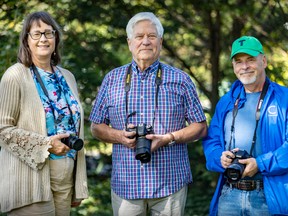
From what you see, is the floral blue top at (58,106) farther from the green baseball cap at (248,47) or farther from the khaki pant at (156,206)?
the green baseball cap at (248,47)

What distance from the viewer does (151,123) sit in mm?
4074

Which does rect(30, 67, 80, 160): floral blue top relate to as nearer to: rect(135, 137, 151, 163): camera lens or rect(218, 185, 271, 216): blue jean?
rect(135, 137, 151, 163): camera lens

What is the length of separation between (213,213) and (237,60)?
102 cm

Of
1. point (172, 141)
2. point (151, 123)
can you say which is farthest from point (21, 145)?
point (172, 141)

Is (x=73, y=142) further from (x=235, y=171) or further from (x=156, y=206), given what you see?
(x=235, y=171)

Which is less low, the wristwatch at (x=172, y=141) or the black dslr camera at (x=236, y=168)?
the wristwatch at (x=172, y=141)

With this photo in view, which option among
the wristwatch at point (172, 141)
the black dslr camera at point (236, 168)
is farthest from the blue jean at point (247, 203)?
the wristwatch at point (172, 141)

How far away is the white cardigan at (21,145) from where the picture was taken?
3736mm

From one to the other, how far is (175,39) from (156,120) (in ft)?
13.9

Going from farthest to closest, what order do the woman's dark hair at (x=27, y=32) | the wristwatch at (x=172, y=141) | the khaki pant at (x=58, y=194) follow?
the wristwatch at (x=172, y=141)
the woman's dark hair at (x=27, y=32)
the khaki pant at (x=58, y=194)

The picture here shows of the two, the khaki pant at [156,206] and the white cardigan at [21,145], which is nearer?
the white cardigan at [21,145]

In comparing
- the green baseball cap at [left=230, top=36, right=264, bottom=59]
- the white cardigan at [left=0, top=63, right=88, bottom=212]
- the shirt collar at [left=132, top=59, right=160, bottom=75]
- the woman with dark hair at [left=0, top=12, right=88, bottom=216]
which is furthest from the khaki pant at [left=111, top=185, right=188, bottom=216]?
the green baseball cap at [left=230, top=36, right=264, bottom=59]

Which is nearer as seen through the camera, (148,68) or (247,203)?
(247,203)

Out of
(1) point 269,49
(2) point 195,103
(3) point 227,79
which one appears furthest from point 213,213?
(3) point 227,79
